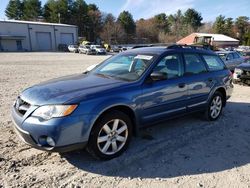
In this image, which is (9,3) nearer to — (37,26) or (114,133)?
(37,26)

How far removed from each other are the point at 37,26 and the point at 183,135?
172 feet

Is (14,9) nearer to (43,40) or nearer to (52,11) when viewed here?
(52,11)

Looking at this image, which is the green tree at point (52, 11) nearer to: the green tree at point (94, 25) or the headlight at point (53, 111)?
the green tree at point (94, 25)

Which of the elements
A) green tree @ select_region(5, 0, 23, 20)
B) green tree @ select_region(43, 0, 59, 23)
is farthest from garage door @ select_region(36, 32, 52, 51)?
green tree @ select_region(5, 0, 23, 20)

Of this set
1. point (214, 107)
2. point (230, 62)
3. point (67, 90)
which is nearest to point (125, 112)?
point (67, 90)

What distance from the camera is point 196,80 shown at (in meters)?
4.95

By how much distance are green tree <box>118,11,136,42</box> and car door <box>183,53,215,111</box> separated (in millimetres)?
72113

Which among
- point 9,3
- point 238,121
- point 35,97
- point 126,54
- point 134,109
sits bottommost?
point 238,121

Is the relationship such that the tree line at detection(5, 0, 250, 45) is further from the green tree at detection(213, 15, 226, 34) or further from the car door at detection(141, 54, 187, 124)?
the car door at detection(141, 54, 187, 124)

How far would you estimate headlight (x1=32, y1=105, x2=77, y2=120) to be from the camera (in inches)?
126

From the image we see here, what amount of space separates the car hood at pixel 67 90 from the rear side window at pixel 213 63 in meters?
2.46

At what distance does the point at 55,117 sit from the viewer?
125 inches

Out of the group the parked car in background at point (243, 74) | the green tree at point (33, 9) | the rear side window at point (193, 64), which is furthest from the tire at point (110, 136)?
the green tree at point (33, 9)

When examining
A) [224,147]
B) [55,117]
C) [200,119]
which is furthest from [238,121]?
[55,117]
